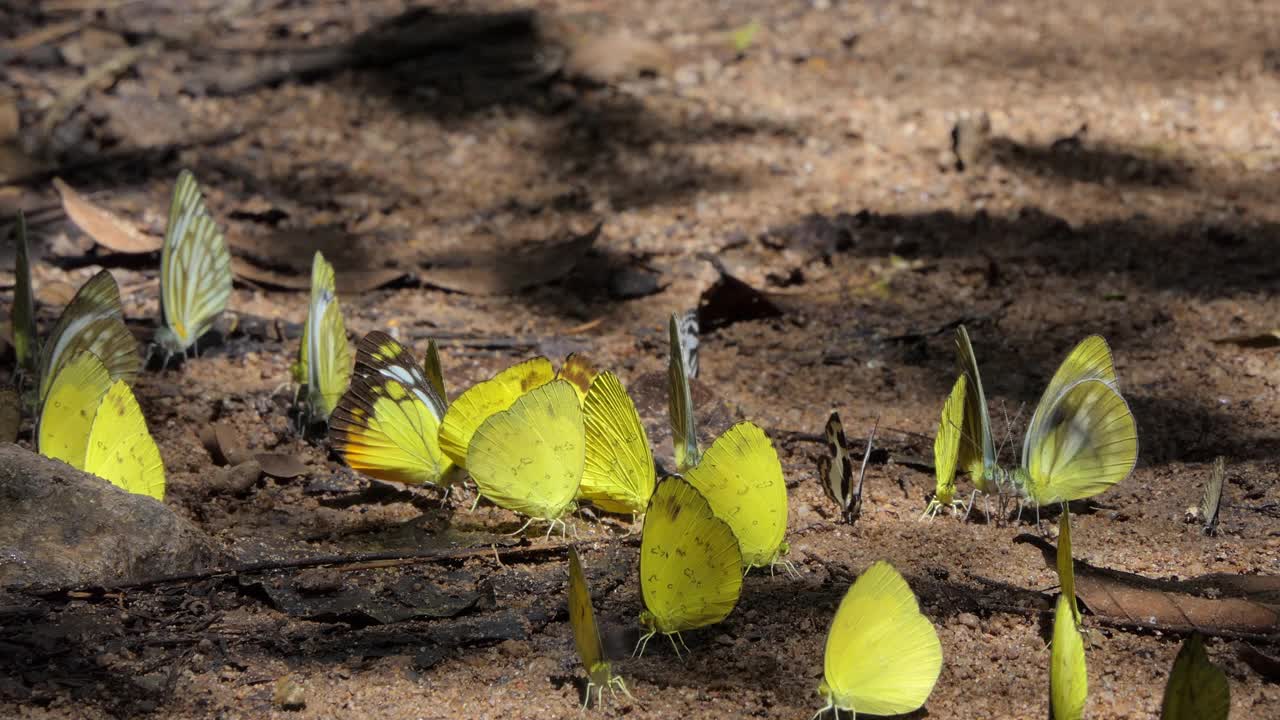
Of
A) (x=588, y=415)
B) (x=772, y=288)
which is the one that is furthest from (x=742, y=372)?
(x=588, y=415)

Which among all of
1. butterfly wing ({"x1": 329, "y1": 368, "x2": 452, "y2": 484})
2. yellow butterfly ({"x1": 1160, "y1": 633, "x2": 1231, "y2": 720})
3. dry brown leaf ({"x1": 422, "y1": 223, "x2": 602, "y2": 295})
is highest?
yellow butterfly ({"x1": 1160, "y1": 633, "x2": 1231, "y2": 720})

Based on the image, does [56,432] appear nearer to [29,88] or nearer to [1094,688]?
[1094,688]

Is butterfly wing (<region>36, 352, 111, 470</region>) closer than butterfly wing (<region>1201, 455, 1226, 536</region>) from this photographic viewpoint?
No

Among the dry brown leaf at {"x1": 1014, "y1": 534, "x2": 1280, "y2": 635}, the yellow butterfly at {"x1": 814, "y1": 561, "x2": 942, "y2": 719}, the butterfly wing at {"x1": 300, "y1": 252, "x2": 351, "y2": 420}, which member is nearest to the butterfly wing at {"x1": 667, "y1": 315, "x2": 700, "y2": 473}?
the yellow butterfly at {"x1": 814, "y1": 561, "x2": 942, "y2": 719}

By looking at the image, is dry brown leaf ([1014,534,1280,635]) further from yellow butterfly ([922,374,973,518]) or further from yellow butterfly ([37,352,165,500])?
yellow butterfly ([37,352,165,500])

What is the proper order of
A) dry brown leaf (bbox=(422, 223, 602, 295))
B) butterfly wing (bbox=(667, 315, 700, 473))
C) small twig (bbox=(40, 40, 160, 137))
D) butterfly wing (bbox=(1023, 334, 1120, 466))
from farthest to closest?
small twig (bbox=(40, 40, 160, 137)) → dry brown leaf (bbox=(422, 223, 602, 295)) → butterfly wing (bbox=(1023, 334, 1120, 466)) → butterfly wing (bbox=(667, 315, 700, 473))

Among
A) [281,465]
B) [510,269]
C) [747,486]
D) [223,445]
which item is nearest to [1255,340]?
[747,486]
